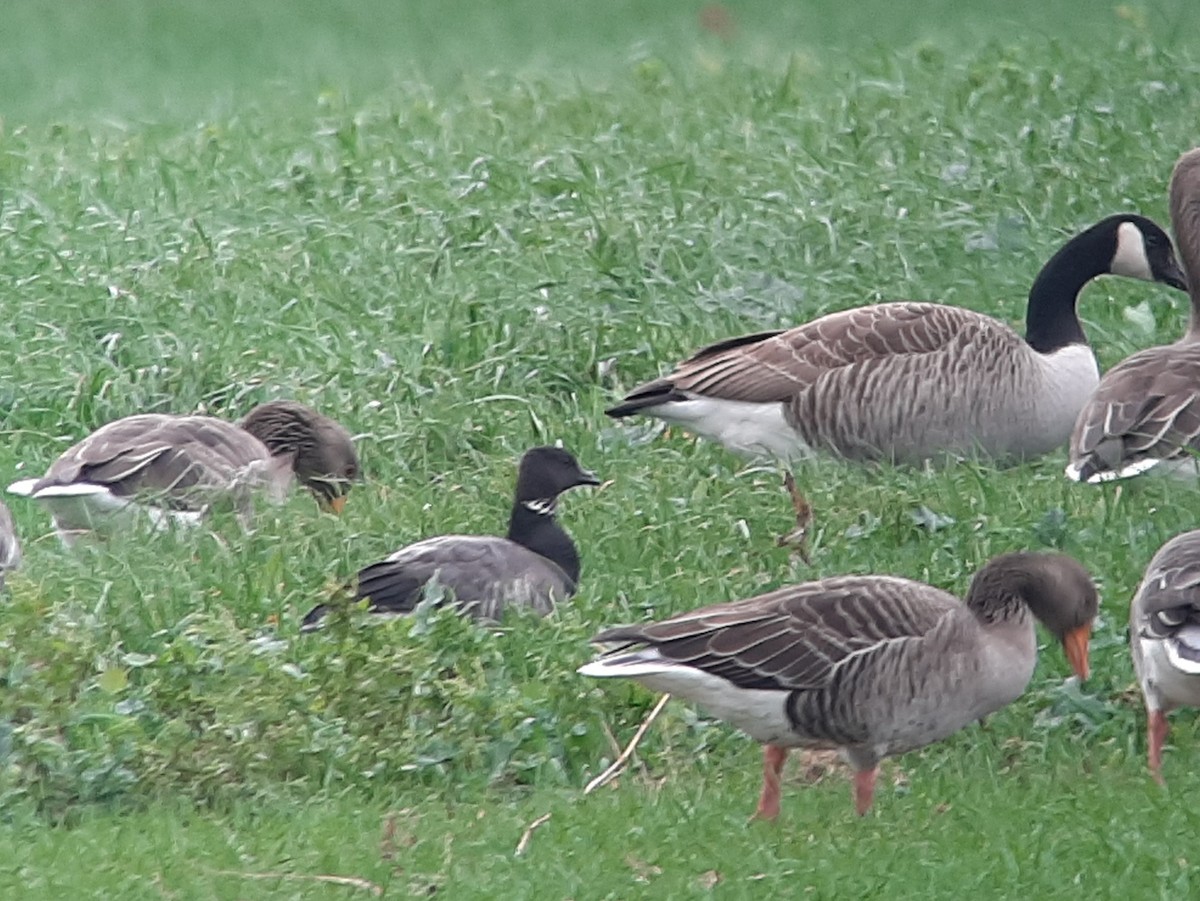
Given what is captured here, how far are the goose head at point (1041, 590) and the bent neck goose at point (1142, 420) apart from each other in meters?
1.88

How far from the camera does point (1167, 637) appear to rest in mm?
6684

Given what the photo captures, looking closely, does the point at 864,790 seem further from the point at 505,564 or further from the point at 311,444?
the point at 311,444

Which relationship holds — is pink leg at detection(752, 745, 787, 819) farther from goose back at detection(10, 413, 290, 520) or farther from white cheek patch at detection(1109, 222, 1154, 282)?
white cheek patch at detection(1109, 222, 1154, 282)

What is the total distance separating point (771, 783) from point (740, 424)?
3552 mm

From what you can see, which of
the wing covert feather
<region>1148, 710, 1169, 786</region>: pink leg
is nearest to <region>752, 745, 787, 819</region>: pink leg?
the wing covert feather

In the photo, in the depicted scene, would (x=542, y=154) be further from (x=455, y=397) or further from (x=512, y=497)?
(x=512, y=497)

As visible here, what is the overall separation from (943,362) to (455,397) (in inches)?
89.8

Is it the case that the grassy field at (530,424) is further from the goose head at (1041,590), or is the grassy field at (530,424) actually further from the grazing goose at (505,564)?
the goose head at (1041,590)

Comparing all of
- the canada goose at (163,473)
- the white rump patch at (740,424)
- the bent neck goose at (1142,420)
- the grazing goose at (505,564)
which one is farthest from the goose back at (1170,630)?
the canada goose at (163,473)

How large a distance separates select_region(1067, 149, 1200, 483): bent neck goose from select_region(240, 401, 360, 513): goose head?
3.09 m

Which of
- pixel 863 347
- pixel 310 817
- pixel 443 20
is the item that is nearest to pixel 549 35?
pixel 443 20

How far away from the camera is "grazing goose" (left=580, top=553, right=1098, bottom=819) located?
6.65 metres

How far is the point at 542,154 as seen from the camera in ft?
46.2

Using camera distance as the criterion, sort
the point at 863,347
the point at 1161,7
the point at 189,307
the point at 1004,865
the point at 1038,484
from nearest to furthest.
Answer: the point at 1004,865 < the point at 1038,484 < the point at 863,347 < the point at 189,307 < the point at 1161,7
